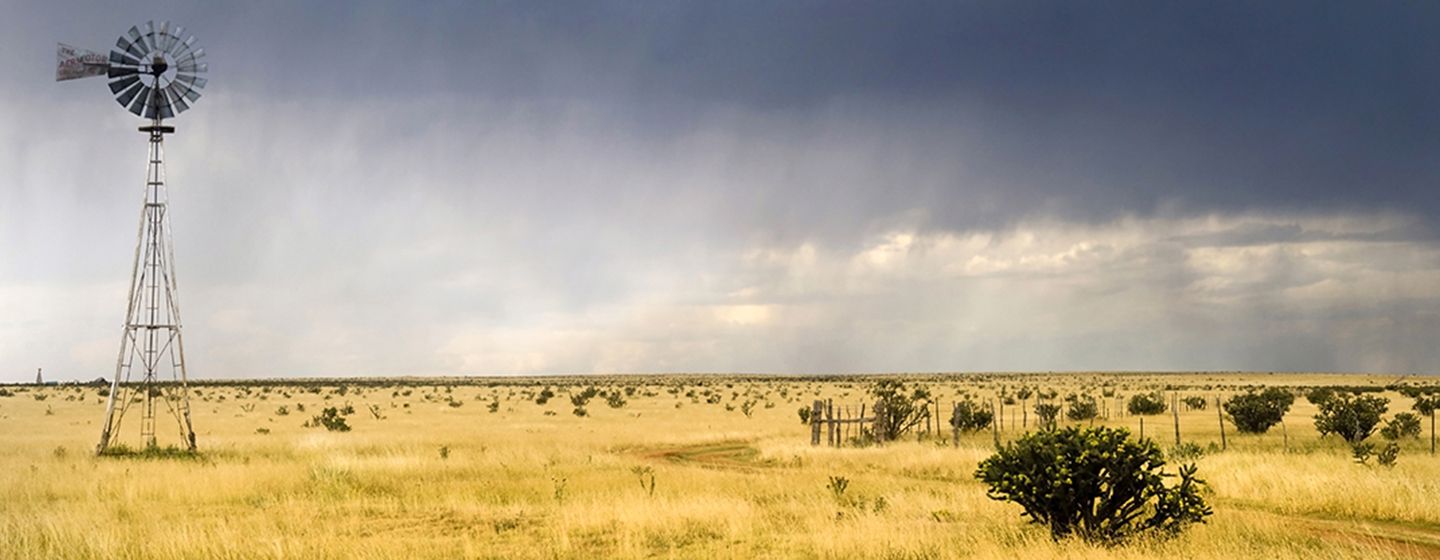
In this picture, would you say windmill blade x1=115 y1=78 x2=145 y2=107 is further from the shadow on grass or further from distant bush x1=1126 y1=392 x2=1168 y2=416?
distant bush x1=1126 y1=392 x2=1168 y2=416

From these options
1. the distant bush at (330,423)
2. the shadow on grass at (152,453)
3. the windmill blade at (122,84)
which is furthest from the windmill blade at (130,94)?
the distant bush at (330,423)

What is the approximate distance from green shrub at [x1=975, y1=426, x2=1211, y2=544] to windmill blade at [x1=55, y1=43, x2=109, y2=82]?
29.2 m

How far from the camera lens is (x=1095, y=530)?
1373cm

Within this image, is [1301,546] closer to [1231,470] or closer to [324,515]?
[1231,470]

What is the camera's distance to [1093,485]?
44.6 feet

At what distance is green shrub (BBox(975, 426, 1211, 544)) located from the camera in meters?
13.6

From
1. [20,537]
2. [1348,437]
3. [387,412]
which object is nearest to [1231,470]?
[1348,437]

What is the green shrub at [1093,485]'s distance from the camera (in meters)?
13.6

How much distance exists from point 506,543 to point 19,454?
77.5 feet

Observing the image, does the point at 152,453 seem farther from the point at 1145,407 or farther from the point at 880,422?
the point at 1145,407

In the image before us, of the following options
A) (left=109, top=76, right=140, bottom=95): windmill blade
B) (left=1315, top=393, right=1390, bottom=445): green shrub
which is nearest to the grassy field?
(left=1315, top=393, right=1390, bottom=445): green shrub

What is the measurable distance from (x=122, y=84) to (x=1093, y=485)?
30.4 meters

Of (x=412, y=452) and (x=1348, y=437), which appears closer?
(x=412, y=452)

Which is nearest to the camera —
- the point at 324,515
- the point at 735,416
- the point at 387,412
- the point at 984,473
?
the point at 984,473
